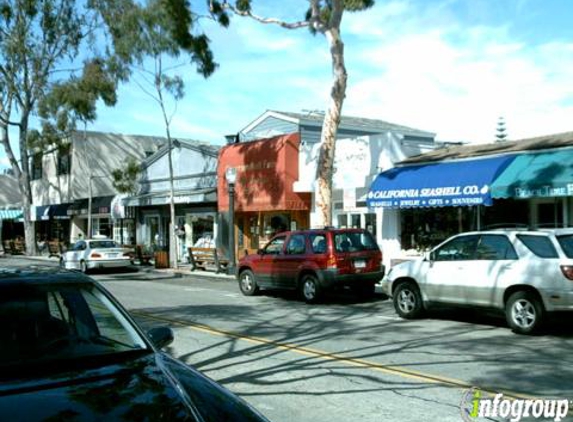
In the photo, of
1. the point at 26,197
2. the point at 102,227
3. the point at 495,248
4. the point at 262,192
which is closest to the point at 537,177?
the point at 495,248

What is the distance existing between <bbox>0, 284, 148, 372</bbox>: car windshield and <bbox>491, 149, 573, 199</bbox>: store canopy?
509 inches

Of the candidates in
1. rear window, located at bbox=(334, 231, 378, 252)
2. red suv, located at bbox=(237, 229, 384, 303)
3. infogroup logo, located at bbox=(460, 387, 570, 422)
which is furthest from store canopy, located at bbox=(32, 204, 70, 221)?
infogroup logo, located at bbox=(460, 387, 570, 422)

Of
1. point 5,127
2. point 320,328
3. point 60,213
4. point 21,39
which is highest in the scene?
point 21,39

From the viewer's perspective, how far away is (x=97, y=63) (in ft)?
107

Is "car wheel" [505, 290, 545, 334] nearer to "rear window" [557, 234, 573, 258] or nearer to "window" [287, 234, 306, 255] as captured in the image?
"rear window" [557, 234, 573, 258]

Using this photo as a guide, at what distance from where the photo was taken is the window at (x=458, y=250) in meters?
11.8

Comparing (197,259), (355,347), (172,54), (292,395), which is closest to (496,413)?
(292,395)

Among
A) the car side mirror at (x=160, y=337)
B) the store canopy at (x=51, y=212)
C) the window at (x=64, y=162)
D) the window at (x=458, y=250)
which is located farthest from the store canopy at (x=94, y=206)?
the car side mirror at (x=160, y=337)

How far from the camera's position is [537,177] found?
52.0 feet

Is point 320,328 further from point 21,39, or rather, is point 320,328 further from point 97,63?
point 21,39

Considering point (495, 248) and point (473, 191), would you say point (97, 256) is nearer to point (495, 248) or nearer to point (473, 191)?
point (473, 191)

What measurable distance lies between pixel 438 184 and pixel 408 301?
6.37 metres

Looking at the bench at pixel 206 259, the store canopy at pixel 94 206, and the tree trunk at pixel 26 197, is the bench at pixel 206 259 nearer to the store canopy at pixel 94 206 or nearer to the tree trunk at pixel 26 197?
the store canopy at pixel 94 206

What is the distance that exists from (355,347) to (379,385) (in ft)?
8.07
